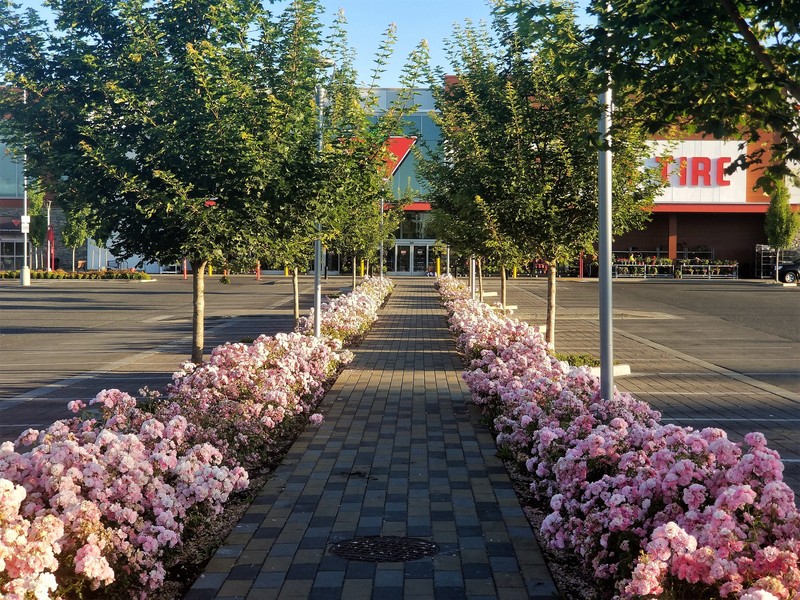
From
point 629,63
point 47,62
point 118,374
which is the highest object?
point 47,62

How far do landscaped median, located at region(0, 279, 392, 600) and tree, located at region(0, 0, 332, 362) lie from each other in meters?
2.62

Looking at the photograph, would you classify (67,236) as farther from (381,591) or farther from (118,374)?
(381,591)

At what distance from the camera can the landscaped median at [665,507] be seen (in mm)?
4086

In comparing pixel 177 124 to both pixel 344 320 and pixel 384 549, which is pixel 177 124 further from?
pixel 344 320

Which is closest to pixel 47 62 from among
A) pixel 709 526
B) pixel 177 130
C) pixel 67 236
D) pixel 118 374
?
pixel 177 130

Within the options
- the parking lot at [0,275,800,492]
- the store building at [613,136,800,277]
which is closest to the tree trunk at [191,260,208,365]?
the parking lot at [0,275,800,492]

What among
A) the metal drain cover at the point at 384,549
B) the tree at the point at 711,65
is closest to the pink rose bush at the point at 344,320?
the metal drain cover at the point at 384,549

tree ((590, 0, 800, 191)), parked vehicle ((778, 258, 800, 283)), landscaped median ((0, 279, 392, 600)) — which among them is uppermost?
tree ((590, 0, 800, 191))

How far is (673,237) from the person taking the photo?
204 ft

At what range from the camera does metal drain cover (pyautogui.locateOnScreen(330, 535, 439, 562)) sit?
A: 5828mm

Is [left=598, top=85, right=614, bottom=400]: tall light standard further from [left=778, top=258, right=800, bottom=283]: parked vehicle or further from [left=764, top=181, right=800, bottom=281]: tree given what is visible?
[left=764, top=181, right=800, bottom=281]: tree

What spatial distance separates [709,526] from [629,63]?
113 inches

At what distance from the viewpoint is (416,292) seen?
42.8 metres

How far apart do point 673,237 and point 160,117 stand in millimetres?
54952
